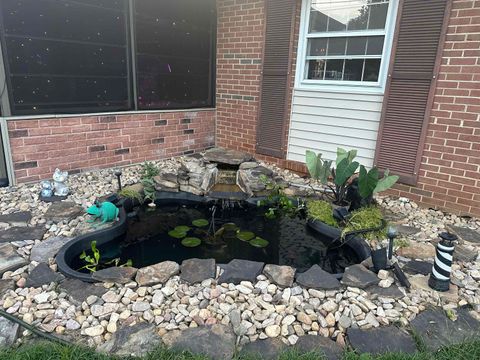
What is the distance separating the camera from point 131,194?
377 centimetres

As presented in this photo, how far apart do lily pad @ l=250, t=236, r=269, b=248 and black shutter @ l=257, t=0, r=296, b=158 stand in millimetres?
1915

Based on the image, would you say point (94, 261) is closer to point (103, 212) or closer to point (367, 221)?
point (103, 212)

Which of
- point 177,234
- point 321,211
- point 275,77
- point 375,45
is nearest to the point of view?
point 177,234

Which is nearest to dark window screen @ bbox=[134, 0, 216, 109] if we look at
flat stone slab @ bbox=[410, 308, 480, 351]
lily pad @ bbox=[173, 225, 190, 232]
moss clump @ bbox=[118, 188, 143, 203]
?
moss clump @ bbox=[118, 188, 143, 203]

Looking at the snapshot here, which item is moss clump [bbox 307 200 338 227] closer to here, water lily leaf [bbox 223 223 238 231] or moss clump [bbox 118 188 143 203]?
water lily leaf [bbox 223 223 238 231]

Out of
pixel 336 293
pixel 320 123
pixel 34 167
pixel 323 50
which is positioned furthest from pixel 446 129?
pixel 34 167

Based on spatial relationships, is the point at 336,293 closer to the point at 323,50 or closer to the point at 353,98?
the point at 353,98

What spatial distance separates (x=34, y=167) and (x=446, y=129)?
4.37 meters

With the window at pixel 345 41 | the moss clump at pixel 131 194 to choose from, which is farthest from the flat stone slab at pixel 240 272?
the window at pixel 345 41

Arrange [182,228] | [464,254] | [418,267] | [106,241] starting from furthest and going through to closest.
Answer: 1. [182,228]
2. [106,241]
3. [464,254]
4. [418,267]

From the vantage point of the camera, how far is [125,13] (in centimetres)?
417

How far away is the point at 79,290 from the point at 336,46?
3826mm

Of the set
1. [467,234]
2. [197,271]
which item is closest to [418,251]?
[467,234]

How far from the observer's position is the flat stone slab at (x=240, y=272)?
2289 mm
